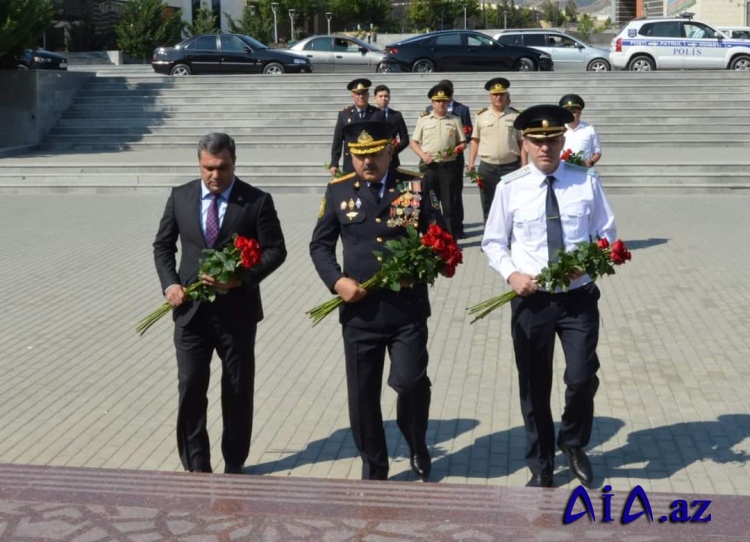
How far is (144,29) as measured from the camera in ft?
147

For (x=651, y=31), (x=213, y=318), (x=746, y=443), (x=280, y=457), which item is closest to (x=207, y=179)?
(x=213, y=318)

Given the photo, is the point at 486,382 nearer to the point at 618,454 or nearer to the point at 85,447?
the point at 618,454

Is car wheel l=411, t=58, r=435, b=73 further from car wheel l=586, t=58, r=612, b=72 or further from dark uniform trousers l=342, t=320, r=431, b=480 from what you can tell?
dark uniform trousers l=342, t=320, r=431, b=480

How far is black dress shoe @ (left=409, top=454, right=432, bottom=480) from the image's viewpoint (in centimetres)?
550

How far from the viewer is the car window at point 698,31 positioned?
28.4m

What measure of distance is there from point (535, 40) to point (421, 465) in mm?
29058

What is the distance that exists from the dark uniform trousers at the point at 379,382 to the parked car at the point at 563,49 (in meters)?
27.1

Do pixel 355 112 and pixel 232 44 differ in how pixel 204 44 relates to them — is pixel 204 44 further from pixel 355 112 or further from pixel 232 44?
pixel 355 112

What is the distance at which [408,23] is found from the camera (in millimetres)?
77625

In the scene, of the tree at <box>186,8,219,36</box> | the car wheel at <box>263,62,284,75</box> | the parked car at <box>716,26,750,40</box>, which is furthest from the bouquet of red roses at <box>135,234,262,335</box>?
the tree at <box>186,8,219,36</box>

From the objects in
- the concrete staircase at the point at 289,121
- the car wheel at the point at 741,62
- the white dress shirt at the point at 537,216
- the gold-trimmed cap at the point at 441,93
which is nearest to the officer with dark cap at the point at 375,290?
the white dress shirt at the point at 537,216

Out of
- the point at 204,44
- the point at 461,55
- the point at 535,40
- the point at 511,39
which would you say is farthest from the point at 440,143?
the point at 535,40

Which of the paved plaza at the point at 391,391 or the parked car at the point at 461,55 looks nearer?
the paved plaza at the point at 391,391

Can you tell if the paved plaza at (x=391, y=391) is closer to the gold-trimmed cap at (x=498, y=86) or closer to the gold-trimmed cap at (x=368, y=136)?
the gold-trimmed cap at (x=368, y=136)
